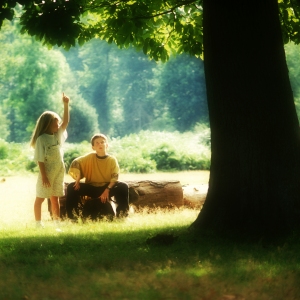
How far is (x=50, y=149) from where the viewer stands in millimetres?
10250

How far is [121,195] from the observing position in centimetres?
1119

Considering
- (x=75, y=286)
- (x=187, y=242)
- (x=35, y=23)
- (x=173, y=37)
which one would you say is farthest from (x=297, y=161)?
(x=173, y=37)

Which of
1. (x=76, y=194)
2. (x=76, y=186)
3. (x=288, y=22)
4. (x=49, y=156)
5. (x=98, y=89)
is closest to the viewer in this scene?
(x=49, y=156)

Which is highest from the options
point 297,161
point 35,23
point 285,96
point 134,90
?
point 134,90

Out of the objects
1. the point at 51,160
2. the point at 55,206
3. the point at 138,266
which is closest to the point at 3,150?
the point at 55,206

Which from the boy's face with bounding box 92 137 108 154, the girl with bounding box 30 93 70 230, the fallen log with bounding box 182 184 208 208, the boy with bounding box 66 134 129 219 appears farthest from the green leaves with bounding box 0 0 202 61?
the fallen log with bounding box 182 184 208 208

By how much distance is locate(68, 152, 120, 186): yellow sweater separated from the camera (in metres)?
10.9

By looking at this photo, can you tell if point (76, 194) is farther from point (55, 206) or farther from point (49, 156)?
point (49, 156)

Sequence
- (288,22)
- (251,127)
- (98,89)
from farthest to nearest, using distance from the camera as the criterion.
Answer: (98,89)
(288,22)
(251,127)

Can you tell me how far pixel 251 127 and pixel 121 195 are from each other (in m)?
3.75

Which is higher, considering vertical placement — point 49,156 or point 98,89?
point 98,89

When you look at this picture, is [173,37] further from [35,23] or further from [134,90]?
[134,90]

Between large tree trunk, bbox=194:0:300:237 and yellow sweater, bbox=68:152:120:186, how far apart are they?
2933 mm

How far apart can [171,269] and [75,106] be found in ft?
154
